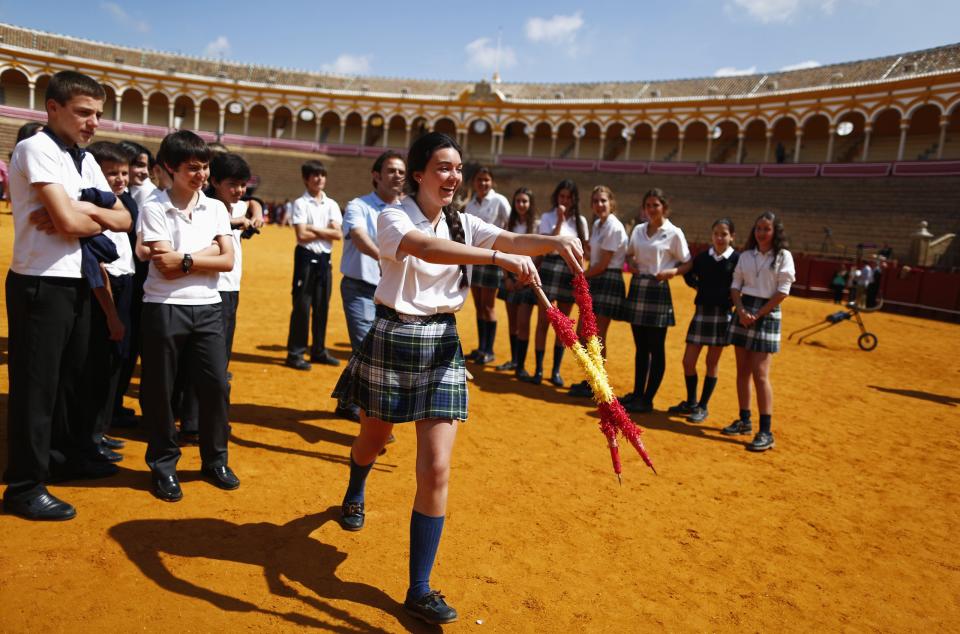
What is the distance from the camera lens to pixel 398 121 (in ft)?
156

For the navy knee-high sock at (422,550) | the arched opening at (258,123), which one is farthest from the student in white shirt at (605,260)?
the arched opening at (258,123)

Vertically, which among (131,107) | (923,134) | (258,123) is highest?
(131,107)

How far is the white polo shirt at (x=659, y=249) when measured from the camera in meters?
5.83

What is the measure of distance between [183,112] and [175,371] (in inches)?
1976

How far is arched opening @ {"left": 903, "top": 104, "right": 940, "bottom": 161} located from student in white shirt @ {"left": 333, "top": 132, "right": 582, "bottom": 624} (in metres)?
35.4

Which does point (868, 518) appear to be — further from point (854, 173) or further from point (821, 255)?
point (854, 173)

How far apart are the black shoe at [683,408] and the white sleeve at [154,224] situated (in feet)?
15.6

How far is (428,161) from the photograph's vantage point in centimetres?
263

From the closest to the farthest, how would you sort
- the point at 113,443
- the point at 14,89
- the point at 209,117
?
the point at 113,443 < the point at 14,89 < the point at 209,117

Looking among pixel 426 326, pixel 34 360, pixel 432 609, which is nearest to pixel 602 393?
pixel 426 326

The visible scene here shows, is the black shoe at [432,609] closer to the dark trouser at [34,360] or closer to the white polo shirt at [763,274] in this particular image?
the dark trouser at [34,360]

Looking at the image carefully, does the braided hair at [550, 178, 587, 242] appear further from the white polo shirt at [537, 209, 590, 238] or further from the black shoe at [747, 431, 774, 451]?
the black shoe at [747, 431, 774, 451]

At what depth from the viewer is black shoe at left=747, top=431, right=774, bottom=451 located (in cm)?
518

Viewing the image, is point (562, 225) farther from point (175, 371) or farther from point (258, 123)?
point (258, 123)
